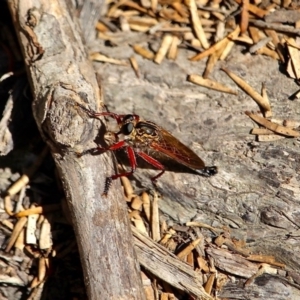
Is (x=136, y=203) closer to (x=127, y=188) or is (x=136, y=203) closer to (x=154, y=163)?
(x=127, y=188)

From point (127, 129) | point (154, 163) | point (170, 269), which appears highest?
point (127, 129)

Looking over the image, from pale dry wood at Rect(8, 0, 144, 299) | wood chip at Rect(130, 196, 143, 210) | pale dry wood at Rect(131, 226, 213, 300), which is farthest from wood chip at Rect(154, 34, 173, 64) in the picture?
pale dry wood at Rect(131, 226, 213, 300)

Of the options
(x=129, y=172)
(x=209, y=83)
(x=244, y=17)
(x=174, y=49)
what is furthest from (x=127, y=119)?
(x=244, y=17)

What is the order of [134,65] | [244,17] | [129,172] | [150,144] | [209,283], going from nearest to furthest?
[209,283] < [129,172] < [150,144] < [134,65] < [244,17]

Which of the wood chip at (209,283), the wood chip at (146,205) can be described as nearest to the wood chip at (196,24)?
the wood chip at (146,205)

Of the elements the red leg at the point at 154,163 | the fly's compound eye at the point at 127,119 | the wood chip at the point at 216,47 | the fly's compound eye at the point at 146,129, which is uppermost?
the wood chip at the point at 216,47

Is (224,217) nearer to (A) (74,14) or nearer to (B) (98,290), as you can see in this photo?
(B) (98,290)

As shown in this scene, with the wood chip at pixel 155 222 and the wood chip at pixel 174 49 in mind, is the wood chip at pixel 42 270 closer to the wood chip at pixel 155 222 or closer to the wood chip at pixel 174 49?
the wood chip at pixel 155 222
